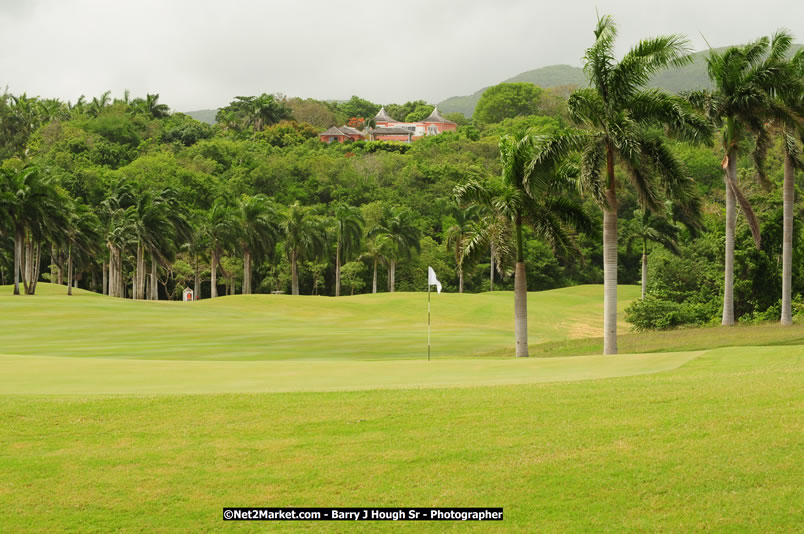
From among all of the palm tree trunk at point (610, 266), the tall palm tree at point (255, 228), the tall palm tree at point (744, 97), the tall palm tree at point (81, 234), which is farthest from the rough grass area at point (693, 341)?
the tall palm tree at point (255, 228)

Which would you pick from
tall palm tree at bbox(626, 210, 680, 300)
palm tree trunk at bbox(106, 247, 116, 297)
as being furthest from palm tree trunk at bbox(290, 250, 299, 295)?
tall palm tree at bbox(626, 210, 680, 300)

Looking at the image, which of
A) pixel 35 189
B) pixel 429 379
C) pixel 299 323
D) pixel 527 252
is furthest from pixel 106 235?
pixel 429 379

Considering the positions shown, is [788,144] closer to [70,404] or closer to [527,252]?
[70,404]

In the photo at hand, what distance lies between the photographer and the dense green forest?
32.3 meters

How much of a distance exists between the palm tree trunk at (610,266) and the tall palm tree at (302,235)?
64552mm

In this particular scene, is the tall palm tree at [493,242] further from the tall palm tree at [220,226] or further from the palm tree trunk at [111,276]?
the palm tree trunk at [111,276]

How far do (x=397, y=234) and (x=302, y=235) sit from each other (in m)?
12.7

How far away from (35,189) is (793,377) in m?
64.7

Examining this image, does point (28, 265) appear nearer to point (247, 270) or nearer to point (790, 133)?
point (247, 270)

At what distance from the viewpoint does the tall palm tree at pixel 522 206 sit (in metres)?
32.4

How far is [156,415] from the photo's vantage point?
535 inches

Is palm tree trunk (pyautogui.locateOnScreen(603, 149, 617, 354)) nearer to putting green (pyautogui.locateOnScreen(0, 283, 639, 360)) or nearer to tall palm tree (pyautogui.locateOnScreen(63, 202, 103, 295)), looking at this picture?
putting green (pyautogui.locateOnScreen(0, 283, 639, 360))

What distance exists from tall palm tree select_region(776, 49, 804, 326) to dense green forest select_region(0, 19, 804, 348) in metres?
0.22

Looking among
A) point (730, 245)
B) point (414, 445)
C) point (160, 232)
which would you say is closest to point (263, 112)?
point (160, 232)
